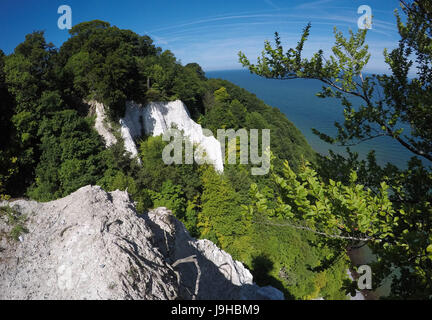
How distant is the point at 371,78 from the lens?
480 cm

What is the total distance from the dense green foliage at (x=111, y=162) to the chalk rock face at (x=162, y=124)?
94 cm

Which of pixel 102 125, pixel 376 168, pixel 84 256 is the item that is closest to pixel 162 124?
pixel 102 125

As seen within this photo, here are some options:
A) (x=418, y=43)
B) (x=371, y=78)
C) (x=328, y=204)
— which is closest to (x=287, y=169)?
Answer: (x=328, y=204)

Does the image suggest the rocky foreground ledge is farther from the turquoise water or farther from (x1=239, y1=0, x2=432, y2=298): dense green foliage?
the turquoise water

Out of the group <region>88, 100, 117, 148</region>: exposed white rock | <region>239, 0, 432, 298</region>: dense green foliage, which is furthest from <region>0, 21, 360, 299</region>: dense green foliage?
<region>239, 0, 432, 298</region>: dense green foliage

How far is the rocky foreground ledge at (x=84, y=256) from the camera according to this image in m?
3.87

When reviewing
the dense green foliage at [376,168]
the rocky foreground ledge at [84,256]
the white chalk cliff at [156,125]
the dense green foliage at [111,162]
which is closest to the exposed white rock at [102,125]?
the white chalk cliff at [156,125]

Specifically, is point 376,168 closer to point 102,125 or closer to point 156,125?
point 102,125

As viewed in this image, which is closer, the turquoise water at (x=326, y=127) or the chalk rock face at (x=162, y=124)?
the chalk rock face at (x=162, y=124)

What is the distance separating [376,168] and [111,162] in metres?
17.7

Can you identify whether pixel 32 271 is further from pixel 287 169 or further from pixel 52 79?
pixel 52 79

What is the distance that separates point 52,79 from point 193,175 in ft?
47.5

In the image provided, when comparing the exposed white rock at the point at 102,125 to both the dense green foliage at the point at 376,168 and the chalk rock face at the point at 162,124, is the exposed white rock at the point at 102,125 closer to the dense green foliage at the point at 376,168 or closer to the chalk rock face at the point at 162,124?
the chalk rock face at the point at 162,124

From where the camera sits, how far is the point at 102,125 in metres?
20.6
